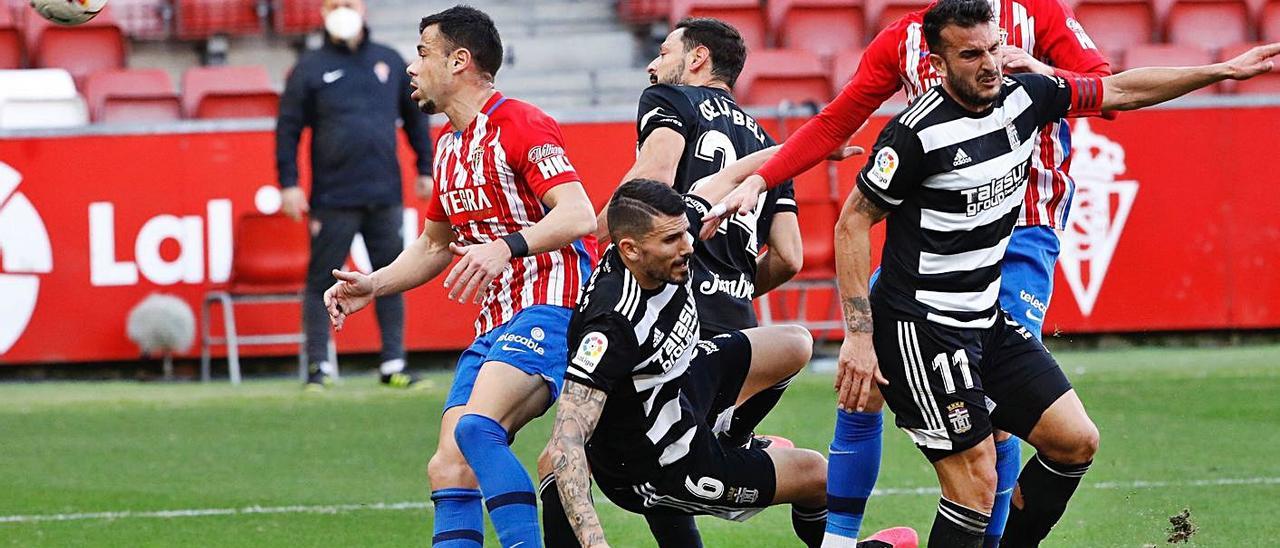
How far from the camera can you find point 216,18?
51.6ft

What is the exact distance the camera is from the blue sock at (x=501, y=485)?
16.5ft

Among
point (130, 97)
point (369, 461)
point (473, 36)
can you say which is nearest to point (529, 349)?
point (473, 36)

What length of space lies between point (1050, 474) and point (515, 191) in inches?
76.2

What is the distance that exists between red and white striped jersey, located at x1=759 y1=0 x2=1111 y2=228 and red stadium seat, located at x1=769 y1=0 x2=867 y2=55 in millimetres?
10218

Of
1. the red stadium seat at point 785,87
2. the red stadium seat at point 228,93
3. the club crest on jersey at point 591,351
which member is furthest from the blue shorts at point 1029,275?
the red stadium seat at point 228,93

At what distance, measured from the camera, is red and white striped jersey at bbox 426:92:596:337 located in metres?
5.46

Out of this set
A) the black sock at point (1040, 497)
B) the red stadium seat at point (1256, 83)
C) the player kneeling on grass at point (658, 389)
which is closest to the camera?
the player kneeling on grass at point (658, 389)

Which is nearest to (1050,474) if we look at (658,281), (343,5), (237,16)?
(658,281)

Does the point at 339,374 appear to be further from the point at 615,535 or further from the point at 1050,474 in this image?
the point at 1050,474

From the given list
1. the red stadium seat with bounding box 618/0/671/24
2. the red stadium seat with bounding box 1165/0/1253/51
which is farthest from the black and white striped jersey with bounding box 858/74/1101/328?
the red stadium seat with bounding box 1165/0/1253/51

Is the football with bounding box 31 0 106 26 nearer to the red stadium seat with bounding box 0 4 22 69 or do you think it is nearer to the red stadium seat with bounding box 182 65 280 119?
the red stadium seat with bounding box 182 65 280 119

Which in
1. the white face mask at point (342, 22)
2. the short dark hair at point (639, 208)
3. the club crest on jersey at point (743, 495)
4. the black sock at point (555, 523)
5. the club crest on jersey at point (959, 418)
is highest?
the white face mask at point (342, 22)

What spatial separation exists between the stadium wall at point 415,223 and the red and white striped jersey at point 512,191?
20.6 feet

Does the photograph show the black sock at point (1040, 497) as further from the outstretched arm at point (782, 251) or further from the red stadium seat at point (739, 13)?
the red stadium seat at point (739, 13)
